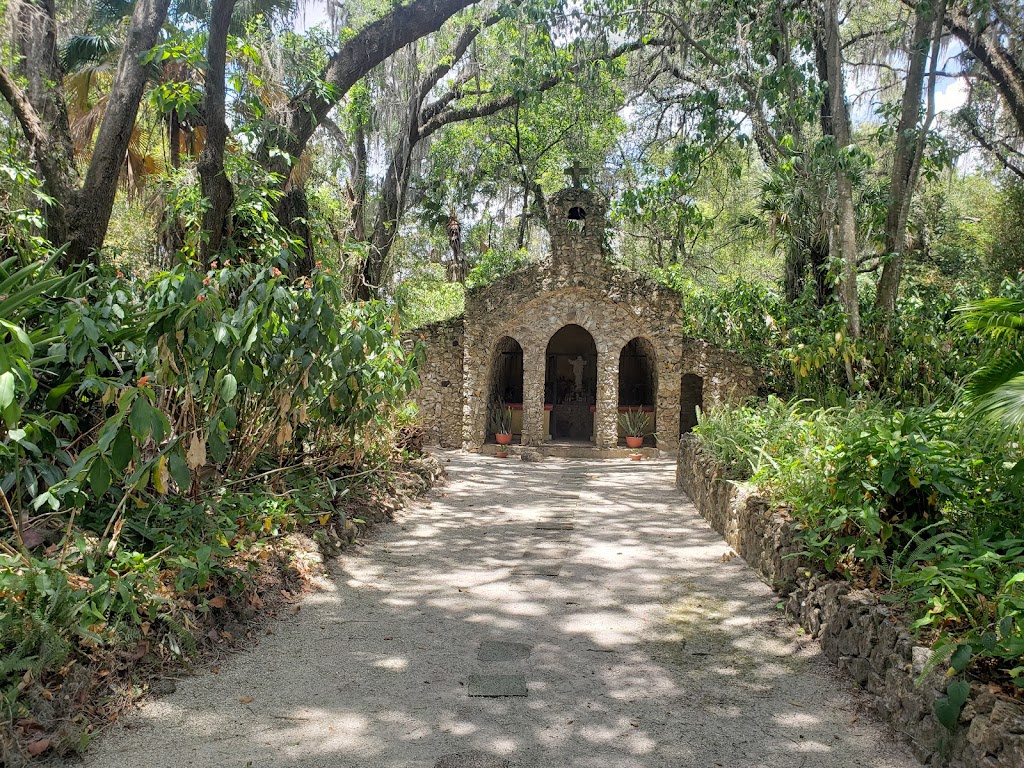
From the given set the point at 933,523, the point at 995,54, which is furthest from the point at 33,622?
the point at 995,54

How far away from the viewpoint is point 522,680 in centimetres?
362

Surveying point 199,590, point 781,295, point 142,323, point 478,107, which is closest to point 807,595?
point 199,590

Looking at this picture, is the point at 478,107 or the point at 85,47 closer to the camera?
the point at 85,47

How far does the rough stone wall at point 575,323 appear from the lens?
14.0 m

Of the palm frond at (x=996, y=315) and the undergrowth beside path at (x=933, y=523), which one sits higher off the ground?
the palm frond at (x=996, y=315)

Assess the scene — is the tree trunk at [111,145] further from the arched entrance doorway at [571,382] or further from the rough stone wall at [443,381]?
the arched entrance doorway at [571,382]

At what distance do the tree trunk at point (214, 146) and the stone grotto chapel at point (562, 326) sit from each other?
7126 millimetres

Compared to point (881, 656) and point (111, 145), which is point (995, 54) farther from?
point (111, 145)

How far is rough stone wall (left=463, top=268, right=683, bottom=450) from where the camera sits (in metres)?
14.0

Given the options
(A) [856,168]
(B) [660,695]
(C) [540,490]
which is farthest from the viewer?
(C) [540,490]

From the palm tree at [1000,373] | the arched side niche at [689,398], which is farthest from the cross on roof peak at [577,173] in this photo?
the palm tree at [1000,373]

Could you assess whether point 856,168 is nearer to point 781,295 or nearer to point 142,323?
point 781,295

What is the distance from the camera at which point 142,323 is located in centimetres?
404

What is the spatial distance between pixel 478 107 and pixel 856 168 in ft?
27.8
